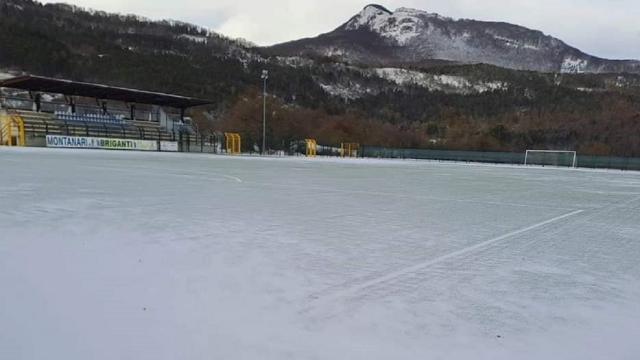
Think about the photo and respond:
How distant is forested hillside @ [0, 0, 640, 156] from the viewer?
87.6m

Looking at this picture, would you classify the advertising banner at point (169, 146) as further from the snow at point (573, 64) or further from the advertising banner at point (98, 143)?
the snow at point (573, 64)

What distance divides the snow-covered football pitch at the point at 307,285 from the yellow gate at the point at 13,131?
3307cm

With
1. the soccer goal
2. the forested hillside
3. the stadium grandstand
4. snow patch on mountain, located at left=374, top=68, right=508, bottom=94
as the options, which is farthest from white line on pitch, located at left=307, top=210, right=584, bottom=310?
snow patch on mountain, located at left=374, top=68, right=508, bottom=94

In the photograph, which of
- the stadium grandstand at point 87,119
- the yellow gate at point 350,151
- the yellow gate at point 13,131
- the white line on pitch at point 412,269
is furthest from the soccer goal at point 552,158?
the yellow gate at point 13,131

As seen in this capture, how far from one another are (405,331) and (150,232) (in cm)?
416

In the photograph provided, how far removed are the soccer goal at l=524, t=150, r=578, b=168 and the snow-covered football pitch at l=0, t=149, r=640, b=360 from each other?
38281mm

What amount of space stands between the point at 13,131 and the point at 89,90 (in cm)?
753

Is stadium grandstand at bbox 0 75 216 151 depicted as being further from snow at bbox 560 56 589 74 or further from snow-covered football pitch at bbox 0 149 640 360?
snow at bbox 560 56 589 74

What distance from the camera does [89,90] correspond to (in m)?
→ 43.7

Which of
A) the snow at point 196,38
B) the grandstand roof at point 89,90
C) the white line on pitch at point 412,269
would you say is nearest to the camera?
the white line on pitch at point 412,269

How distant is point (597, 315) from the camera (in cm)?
397

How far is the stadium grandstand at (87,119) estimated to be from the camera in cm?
3906

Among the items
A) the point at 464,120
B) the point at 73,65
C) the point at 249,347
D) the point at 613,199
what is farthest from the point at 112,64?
the point at 249,347

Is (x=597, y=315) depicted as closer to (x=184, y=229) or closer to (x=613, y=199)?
(x=184, y=229)
